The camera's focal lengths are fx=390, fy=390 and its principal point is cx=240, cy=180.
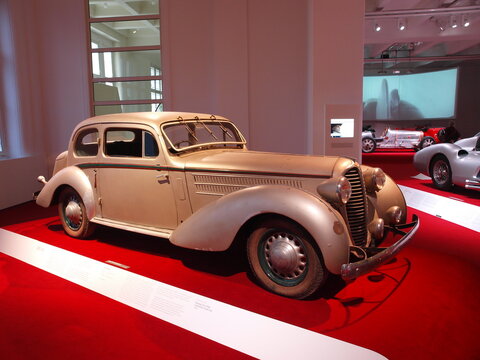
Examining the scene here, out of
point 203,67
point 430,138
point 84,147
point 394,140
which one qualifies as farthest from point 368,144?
point 84,147

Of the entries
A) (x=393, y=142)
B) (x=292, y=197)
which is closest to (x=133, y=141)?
(x=292, y=197)

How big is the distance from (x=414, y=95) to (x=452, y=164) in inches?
508

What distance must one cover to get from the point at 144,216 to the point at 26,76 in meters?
5.56

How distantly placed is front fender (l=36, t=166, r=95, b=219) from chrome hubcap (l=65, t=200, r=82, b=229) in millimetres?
255

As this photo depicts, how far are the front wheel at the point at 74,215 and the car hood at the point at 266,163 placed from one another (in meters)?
1.66

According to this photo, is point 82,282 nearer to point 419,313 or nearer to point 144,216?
point 144,216

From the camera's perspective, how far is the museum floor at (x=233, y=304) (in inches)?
97.1

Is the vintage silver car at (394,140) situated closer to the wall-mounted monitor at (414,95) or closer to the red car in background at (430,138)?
the red car in background at (430,138)

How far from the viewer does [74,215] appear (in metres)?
4.78

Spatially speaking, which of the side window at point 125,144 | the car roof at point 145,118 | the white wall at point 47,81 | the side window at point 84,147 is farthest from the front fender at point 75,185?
the white wall at point 47,81

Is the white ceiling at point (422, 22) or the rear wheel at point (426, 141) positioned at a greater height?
the white ceiling at point (422, 22)

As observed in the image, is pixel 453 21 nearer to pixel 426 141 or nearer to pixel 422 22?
pixel 422 22

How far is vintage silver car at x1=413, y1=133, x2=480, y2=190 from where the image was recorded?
6641mm

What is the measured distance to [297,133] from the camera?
331 inches
